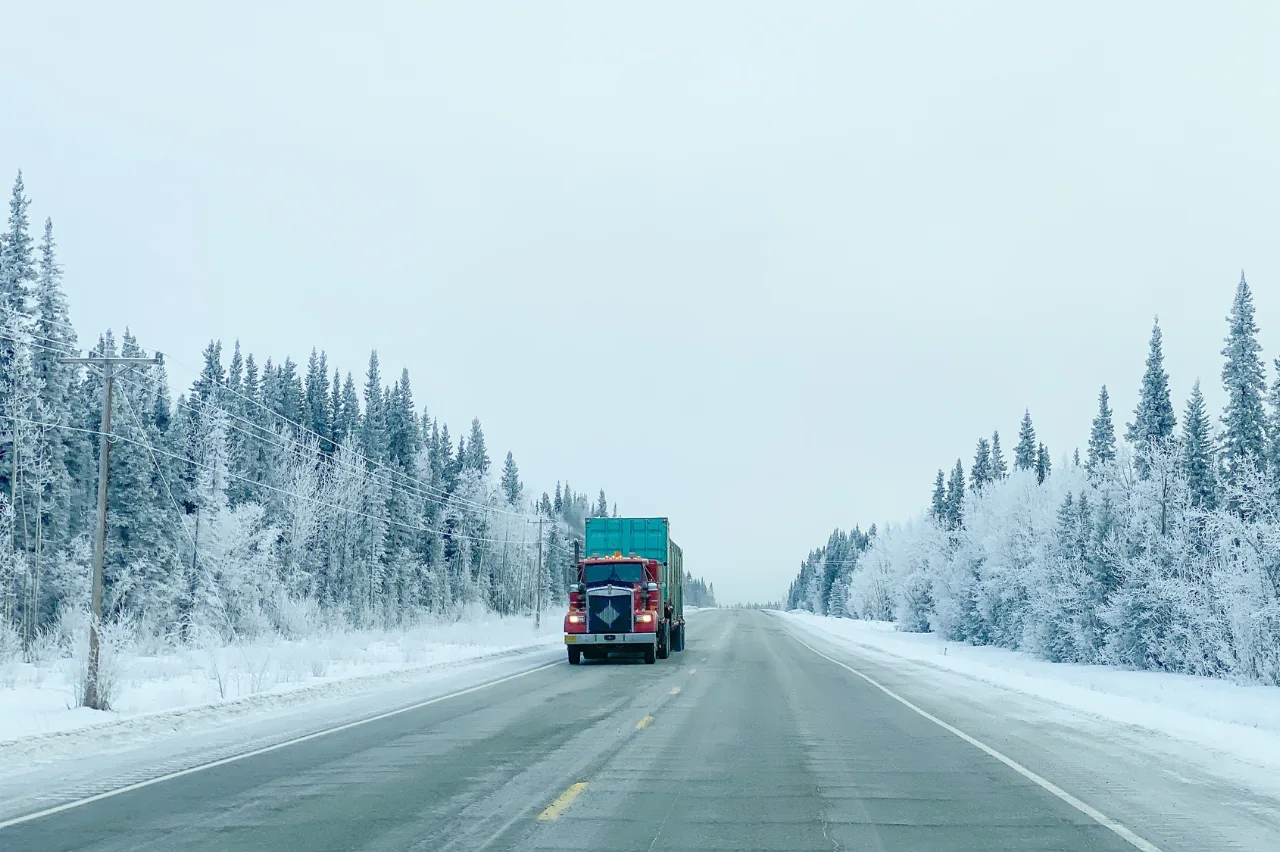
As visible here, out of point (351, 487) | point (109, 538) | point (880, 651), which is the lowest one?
point (880, 651)

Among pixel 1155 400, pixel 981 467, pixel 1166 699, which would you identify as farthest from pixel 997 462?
pixel 1166 699

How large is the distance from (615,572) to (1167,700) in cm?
1533

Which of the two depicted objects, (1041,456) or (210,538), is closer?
(210,538)

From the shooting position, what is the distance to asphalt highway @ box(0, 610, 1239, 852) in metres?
8.05

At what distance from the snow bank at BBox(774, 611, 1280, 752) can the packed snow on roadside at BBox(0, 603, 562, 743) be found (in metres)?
15.7

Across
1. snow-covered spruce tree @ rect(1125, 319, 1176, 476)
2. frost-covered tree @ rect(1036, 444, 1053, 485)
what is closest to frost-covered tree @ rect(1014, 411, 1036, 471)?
frost-covered tree @ rect(1036, 444, 1053, 485)

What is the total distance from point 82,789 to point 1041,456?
9681 cm

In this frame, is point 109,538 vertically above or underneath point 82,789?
above

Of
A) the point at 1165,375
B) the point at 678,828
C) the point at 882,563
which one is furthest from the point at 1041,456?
the point at 678,828

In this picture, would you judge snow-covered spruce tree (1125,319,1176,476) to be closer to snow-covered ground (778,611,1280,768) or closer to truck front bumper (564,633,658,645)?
snow-covered ground (778,611,1280,768)

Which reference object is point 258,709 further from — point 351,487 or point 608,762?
point 351,487

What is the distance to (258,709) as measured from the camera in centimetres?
1789

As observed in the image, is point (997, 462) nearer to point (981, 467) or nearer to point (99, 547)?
point (981, 467)

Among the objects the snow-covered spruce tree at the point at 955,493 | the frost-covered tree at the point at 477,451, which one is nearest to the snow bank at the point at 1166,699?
the snow-covered spruce tree at the point at 955,493
